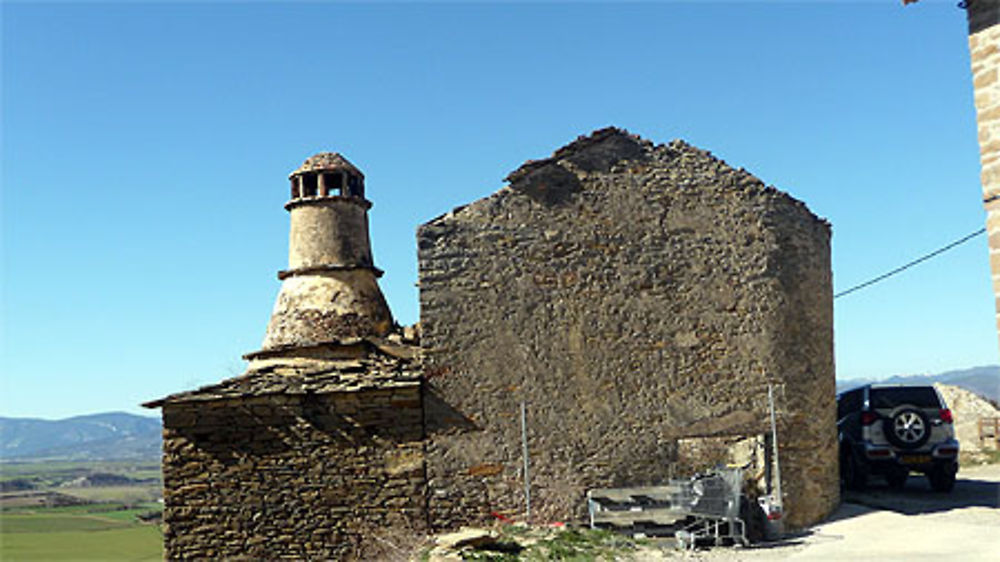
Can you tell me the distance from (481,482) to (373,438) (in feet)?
5.64

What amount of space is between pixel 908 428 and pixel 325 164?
11921mm

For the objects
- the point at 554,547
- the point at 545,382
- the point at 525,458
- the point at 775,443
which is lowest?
the point at 554,547

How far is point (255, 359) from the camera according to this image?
53.6 ft

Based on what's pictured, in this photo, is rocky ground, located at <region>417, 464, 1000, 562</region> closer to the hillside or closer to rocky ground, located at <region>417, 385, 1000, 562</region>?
rocky ground, located at <region>417, 385, 1000, 562</region>

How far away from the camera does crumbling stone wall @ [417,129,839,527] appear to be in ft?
42.3

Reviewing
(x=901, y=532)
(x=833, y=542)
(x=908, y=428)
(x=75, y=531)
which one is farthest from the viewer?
(x=75, y=531)

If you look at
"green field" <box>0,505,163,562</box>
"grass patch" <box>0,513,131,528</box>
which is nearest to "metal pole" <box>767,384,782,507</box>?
"green field" <box>0,505,163,562</box>

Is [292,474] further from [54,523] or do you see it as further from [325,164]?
[54,523]

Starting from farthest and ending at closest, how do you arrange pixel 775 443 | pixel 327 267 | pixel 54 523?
1. pixel 54 523
2. pixel 327 267
3. pixel 775 443

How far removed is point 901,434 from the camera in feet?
48.5

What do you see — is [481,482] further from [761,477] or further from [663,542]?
[761,477]

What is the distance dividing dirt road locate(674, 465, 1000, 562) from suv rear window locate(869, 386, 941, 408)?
1.59 meters

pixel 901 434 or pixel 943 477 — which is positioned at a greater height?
pixel 901 434

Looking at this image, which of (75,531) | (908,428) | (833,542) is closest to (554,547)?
(833,542)
